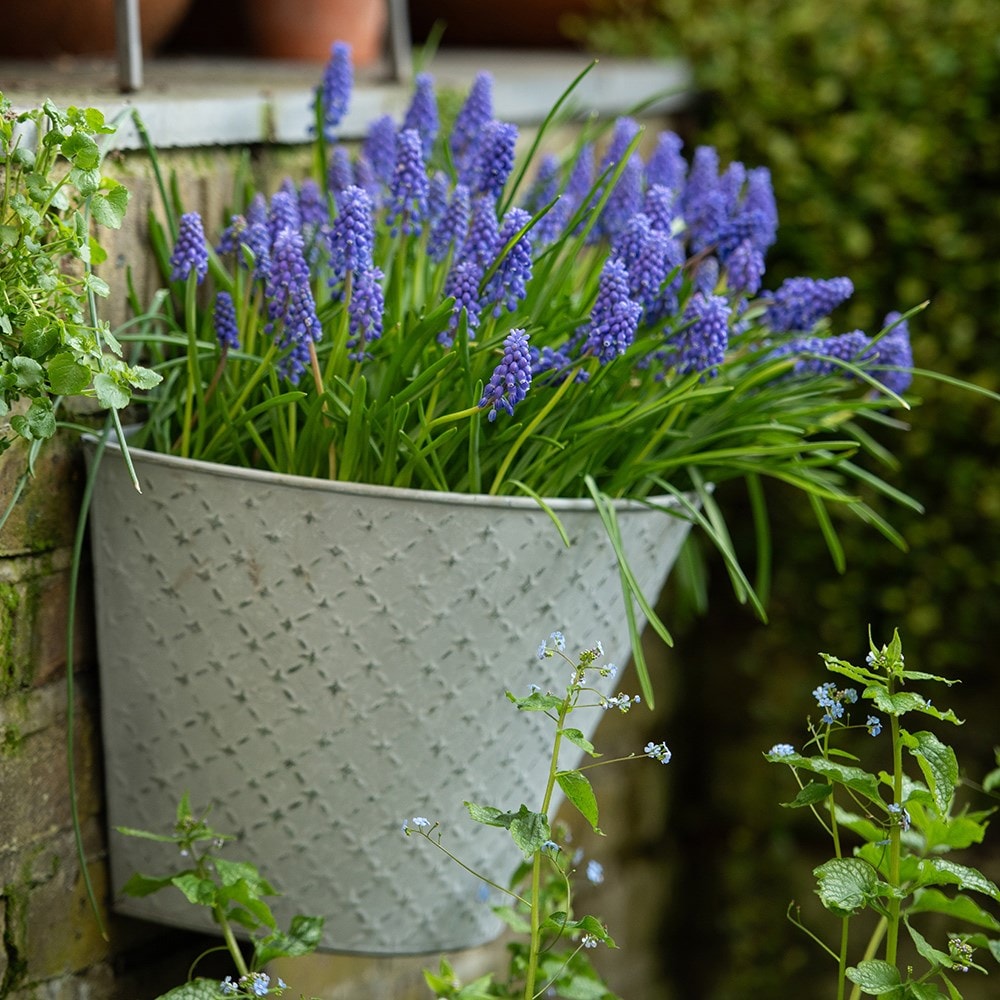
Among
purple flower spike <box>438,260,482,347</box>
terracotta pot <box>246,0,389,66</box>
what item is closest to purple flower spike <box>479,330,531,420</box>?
purple flower spike <box>438,260,482,347</box>

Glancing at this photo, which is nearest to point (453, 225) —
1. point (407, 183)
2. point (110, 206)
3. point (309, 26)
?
point (407, 183)

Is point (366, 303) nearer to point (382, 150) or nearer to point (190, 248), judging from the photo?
point (190, 248)

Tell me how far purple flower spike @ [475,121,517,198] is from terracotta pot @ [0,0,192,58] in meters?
0.70

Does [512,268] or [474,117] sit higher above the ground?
[474,117]

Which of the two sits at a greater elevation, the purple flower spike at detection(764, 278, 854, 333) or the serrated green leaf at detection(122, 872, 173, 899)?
the purple flower spike at detection(764, 278, 854, 333)

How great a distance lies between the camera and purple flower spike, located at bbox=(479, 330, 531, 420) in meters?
0.94

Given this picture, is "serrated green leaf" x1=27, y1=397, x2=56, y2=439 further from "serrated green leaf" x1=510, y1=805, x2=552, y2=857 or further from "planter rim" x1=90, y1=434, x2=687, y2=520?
"serrated green leaf" x1=510, y1=805, x2=552, y2=857

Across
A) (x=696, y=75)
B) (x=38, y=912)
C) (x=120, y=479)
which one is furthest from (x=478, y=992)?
(x=696, y=75)

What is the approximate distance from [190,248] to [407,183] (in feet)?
0.64

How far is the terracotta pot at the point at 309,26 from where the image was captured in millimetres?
1932

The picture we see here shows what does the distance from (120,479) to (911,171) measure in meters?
1.43

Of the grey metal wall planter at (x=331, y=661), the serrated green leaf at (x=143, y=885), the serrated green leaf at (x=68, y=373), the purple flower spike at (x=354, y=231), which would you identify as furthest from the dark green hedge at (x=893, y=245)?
the serrated green leaf at (x=68, y=373)

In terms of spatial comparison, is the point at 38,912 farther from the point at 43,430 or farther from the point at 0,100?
the point at 0,100

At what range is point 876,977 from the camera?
91 cm
